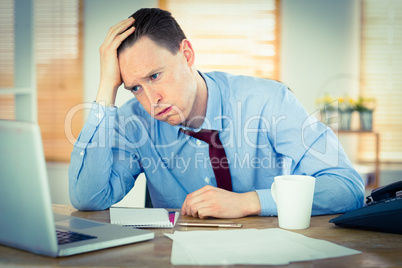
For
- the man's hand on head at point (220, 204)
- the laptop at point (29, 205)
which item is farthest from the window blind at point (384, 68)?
the laptop at point (29, 205)

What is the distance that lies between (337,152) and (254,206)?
1.22 ft

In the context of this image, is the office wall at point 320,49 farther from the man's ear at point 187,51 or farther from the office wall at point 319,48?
the man's ear at point 187,51

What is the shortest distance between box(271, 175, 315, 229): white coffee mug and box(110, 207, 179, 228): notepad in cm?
27

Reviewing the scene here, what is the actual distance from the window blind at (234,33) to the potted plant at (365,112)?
0.87m

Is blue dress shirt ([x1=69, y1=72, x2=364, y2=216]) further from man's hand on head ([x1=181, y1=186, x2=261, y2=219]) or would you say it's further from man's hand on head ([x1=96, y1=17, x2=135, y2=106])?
man's hand on head ([x1=181, y1=186, x2=261, y2=219])

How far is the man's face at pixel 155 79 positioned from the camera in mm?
1442

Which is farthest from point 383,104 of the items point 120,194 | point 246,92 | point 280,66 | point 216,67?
point 120,194

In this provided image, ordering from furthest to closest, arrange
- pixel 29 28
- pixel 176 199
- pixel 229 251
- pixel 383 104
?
1. pixel 383 104
2. pixel 29 28
3. pixel 176 199
4. pixel 229 251

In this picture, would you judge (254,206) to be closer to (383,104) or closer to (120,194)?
(120,194)

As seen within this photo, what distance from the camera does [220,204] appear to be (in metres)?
1.14

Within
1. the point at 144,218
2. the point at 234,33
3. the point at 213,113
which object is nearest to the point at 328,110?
the point at 234,33

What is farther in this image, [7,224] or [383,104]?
[383,104]

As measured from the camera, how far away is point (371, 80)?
429 cm

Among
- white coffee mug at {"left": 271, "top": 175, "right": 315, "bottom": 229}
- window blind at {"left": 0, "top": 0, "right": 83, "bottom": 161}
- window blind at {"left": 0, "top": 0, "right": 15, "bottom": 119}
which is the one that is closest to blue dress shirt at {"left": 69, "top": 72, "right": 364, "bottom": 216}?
white coffee mug at {"left": 271, "top": 175, "right": 315, "bottom": 229}
